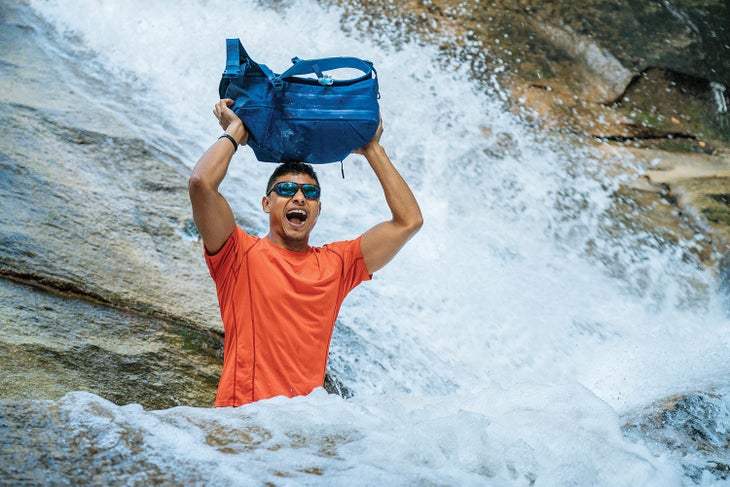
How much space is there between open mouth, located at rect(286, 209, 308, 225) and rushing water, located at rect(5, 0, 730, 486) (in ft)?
2.26

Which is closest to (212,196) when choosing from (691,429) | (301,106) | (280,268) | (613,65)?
(280,268)

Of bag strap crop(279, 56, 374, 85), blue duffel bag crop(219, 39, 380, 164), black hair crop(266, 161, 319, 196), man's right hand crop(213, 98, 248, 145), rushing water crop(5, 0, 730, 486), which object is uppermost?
bag strap crop(279, 56, 374, 85)

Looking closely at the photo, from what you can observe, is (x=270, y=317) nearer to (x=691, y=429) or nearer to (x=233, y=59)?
(x=233, y=59)

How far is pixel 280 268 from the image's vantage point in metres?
2.90

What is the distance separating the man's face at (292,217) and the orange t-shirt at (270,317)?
2.2 inches

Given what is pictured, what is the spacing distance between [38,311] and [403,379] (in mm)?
1714

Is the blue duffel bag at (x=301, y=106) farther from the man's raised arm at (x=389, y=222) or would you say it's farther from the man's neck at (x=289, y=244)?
the man's neck at (x=289, y=244)

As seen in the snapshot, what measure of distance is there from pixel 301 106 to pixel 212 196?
54cm

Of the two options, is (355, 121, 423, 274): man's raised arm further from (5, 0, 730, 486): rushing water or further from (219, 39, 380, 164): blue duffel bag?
(5, 0, 730, 486): rushing water

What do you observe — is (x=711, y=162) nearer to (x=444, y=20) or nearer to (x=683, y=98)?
(x=683, y=98)

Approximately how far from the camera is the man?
274cm

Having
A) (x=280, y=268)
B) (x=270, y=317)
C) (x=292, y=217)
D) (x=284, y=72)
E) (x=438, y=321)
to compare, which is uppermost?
(x=284, y=72)

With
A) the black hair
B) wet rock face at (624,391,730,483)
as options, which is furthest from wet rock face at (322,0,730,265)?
the black hair

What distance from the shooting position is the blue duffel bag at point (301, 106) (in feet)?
9.73
